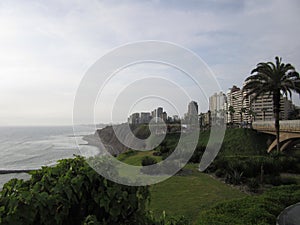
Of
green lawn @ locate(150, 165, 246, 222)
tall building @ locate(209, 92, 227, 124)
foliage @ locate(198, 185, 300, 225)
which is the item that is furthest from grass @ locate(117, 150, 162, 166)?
green lawn @ locate(150, 165, 246, 222)

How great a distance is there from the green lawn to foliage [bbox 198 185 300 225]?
1767 millimetres

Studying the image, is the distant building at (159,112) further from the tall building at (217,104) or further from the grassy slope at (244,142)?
the grassy slope at (244,142)

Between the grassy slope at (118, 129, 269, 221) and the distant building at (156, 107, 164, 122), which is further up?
the distant building at (156, 107, 164, 122)

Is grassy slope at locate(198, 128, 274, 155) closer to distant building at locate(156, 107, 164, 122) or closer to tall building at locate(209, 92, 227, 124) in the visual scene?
tall building at locate(209, 92, 227, 124)

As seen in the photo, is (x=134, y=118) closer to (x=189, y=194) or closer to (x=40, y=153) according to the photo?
(x=189, y=194)

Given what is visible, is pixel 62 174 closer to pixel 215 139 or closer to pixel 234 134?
pixel 215 139

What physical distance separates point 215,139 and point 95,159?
2375 mm

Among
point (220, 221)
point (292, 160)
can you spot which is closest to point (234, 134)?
point (292, 160)

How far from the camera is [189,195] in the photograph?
12.4m

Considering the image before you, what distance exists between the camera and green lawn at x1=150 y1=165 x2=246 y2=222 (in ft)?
33.7

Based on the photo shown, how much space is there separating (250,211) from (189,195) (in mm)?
5680

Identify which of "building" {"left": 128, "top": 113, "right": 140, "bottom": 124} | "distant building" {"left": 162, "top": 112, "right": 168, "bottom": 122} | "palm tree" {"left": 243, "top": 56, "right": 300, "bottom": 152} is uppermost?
"palm tree" {"left": 243, "top": 56, "right": 300, "bottom": 152}

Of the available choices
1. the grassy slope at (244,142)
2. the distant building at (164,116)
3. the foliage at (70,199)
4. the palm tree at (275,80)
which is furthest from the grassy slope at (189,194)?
the grassy slope at (244,142)

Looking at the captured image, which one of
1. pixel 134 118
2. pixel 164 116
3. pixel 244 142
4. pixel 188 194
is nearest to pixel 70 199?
pixel 134 118
